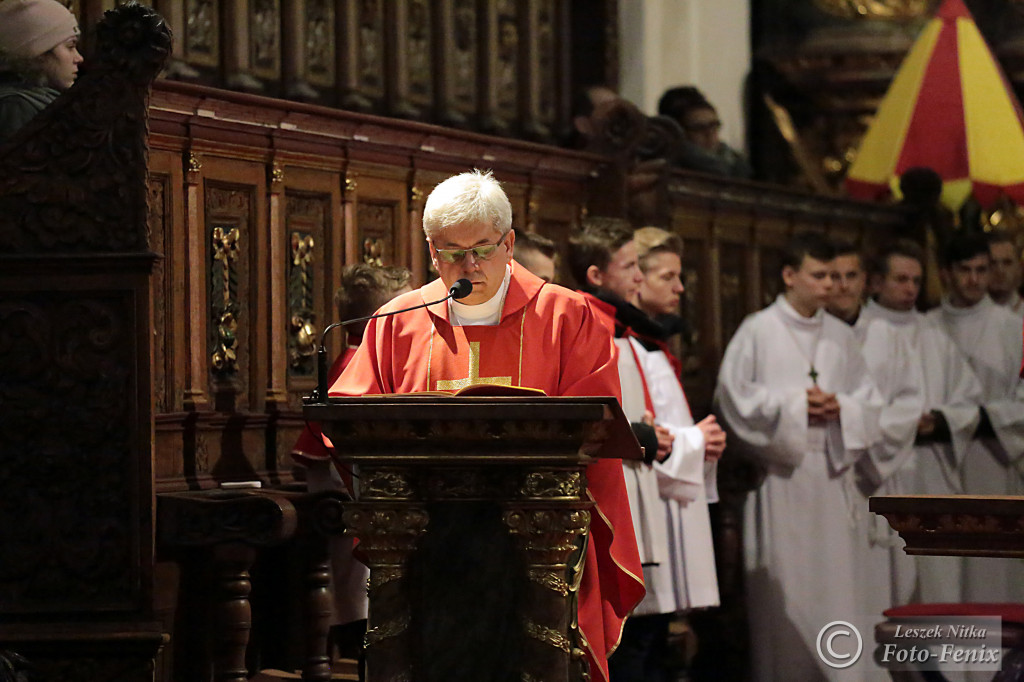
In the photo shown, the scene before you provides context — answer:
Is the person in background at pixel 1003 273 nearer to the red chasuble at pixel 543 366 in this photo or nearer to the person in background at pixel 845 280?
the person in background at pixel 845 280

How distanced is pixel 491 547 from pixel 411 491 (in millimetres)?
332

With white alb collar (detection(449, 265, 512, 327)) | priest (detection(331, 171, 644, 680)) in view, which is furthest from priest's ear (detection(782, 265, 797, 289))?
white alb collar (detection(449, 265, 512, 327))

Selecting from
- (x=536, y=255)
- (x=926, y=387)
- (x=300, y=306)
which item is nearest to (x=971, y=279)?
(x=926, y=387)

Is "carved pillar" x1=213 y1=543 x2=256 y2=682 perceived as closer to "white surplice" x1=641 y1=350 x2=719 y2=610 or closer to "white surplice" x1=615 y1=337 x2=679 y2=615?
"white surplice" x1=615 y1=337 x2=679 y2=615

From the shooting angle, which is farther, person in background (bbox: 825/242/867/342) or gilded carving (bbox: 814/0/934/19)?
gilded carving (bbox: 814/0/934/19)

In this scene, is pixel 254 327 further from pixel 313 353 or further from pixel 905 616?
pixel 905 616

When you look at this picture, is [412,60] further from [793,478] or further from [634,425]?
[634,425]

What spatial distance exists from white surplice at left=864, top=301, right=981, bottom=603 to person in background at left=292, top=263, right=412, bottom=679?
3.00m

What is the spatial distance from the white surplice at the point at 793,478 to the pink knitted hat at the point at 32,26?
3431 mm

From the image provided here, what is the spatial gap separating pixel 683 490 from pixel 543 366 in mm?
2304

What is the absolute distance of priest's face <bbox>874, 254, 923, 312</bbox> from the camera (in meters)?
8.35

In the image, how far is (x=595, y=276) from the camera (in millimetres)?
6086

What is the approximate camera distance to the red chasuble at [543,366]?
420 cm

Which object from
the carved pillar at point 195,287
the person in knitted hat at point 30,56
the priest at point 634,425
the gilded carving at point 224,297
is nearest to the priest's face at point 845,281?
the priest at point 634,425
